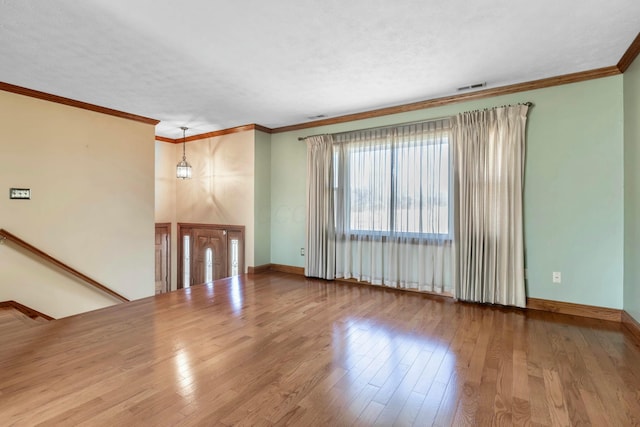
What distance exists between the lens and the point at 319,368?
2262 millimetres

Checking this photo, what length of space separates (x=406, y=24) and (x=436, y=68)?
894 mm

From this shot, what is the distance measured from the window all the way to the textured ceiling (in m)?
0.64

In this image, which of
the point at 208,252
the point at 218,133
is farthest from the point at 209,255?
the point at 218,133

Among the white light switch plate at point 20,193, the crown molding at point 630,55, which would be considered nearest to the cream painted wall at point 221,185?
→ the white light switch plate at point 20,193

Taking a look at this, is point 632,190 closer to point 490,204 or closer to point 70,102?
point 490,204

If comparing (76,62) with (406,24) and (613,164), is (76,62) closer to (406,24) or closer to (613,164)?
(406,24)

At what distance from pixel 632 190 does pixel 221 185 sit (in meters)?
5.62

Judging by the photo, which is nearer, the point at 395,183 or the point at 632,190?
the point at 632,190

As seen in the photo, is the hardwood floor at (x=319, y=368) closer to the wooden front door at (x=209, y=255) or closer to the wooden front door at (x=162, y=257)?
the wooden front door at (x=209, y=255)

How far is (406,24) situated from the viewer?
2408 mm

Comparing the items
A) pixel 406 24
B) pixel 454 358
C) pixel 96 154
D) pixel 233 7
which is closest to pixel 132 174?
pixel 96 154

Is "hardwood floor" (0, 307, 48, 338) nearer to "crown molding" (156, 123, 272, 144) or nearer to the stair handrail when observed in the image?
the stair handrail

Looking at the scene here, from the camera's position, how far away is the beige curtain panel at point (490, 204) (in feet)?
11.6

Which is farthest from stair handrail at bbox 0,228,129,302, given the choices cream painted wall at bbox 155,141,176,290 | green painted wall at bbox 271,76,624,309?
green painted wall at bbox 271,76,624,309
